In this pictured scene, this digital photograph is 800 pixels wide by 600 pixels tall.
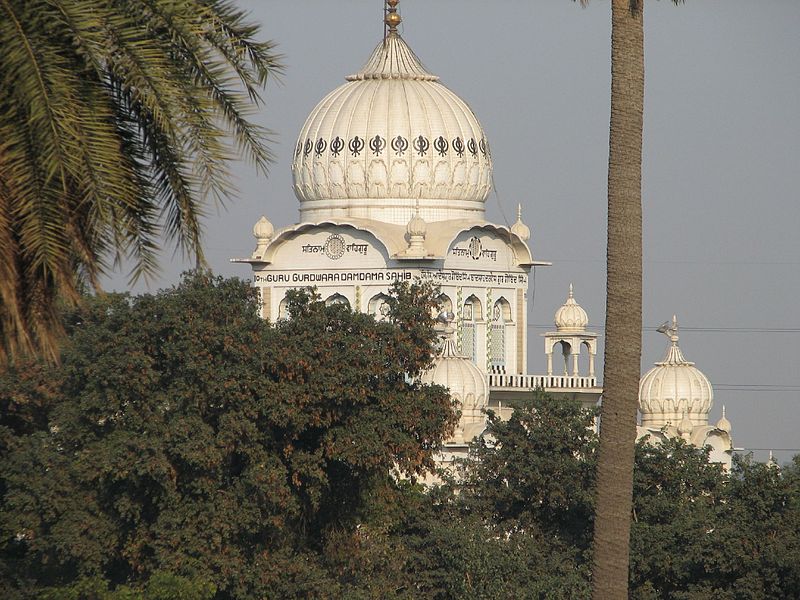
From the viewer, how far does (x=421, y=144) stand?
60062mm

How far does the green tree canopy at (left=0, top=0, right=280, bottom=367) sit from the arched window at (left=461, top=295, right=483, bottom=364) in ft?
132

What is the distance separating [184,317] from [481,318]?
2679cm

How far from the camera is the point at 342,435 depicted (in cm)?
3325

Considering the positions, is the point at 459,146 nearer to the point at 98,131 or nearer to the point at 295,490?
the point at 295,490

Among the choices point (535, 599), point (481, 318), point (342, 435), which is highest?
point (481, 318)

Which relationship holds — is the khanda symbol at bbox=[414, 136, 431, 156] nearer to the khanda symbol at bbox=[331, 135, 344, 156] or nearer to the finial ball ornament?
the khanda symbol at bbox=[331, 135, 344, 156]

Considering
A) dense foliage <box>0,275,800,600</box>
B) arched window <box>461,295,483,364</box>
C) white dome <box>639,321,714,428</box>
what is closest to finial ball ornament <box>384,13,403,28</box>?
arched window <box>461,295,483,364</box>

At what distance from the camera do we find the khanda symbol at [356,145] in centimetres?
6033

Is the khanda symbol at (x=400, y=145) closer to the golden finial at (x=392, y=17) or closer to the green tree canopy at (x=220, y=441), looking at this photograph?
the golden finial at (x=392, y=17)

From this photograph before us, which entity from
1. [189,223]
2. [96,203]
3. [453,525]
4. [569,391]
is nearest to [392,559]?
[453,525]

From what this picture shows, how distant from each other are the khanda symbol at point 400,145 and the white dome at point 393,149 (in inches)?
1.1

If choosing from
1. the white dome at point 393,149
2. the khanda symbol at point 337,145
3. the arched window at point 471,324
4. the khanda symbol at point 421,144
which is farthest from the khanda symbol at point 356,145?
the arched window at point 471,324

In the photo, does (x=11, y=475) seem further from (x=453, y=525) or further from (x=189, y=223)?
(x=189, y=223)

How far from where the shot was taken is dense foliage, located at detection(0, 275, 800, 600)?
106ft
